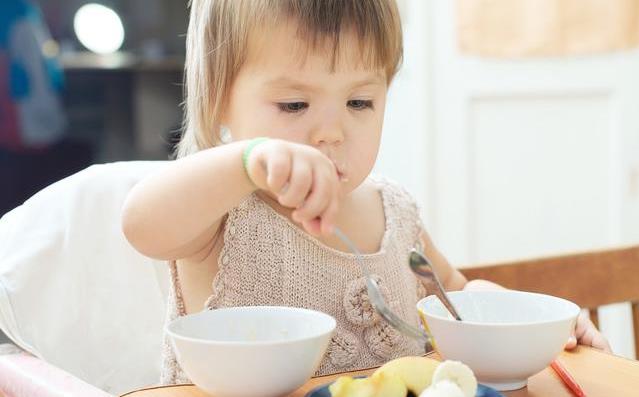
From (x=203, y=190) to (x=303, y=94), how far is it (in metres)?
0.21

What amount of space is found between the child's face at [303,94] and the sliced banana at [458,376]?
36 cm

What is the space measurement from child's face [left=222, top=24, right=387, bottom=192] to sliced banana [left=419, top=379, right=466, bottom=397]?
0.37 metres

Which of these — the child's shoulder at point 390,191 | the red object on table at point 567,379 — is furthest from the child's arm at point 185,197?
the child's shoulder at point 390,191

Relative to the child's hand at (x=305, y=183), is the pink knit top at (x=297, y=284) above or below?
below

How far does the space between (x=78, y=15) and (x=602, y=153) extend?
189cm

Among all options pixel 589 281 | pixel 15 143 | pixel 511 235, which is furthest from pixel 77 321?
pixel 15 143

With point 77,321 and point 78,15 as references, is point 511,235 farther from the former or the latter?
point 77,321

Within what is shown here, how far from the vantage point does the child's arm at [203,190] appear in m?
0.62

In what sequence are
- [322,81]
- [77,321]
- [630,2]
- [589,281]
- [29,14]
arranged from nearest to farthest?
[322,81]
[77,321]
[589,281]
[630,2]
[29,14]

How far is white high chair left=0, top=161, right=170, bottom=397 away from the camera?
3.19 feet

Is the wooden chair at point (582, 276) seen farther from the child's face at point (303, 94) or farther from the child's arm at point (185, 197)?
the child's arm at point (185, 197)

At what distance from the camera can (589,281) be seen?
1153 millimetres

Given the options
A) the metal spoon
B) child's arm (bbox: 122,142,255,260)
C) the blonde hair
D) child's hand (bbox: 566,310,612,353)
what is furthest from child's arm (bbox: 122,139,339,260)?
child's hand (bbox: 566,310,612,353)

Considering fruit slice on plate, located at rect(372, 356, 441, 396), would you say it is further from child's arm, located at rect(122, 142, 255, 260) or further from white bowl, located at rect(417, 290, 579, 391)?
child's arm, located at rect(122, 142, 255, 260)
